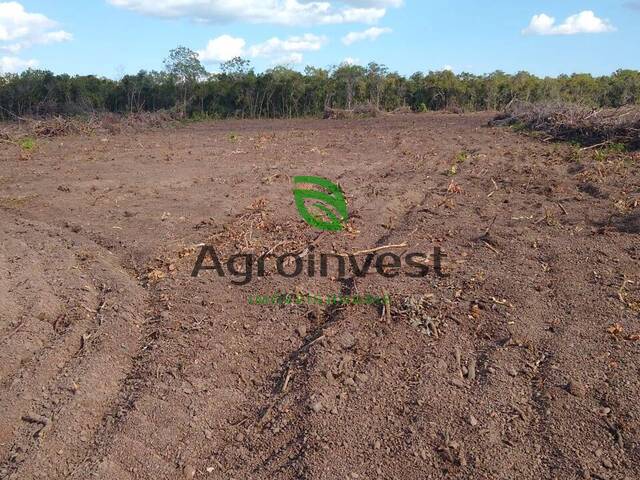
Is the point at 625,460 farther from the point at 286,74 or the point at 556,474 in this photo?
the point at 286,74

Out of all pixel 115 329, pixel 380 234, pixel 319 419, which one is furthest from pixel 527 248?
pixel 115 329

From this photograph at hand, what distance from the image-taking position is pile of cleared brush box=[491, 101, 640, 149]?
11.2 m

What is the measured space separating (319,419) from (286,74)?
22838 mm

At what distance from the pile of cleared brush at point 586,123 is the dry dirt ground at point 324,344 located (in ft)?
11.8

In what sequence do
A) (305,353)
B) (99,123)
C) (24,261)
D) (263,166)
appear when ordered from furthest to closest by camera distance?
(99,123), (263,166), (24,261), (305,353)

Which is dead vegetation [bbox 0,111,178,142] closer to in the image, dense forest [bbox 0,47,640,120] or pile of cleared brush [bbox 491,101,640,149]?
dense forest [bbox 0,47,640,120]

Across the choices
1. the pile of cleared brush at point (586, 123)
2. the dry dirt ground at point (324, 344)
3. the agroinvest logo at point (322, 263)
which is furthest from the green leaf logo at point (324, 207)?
the pile of cleared brush at point (586, 123)

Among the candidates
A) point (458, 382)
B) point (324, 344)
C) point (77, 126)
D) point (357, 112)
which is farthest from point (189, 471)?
point (357, 112)

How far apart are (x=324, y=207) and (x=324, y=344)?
362 centimetres

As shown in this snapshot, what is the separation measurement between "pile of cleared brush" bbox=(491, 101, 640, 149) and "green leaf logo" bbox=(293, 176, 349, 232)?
19.3ft

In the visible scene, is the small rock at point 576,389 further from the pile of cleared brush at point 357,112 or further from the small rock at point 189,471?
the pile of cleared brush at point 357,112

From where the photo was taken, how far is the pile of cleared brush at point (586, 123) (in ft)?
36.8

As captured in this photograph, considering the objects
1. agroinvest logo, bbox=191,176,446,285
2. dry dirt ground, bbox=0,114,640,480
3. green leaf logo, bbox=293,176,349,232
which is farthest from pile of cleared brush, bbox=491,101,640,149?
agroinvest logo, bbox=191,176,446,285

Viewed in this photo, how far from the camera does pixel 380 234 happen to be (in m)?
6.52
